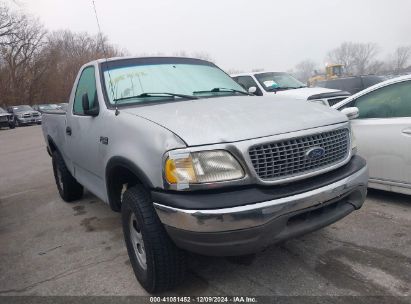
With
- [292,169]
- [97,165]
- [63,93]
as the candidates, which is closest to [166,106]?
[97,165]

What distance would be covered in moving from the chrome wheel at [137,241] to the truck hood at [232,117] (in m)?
0.83

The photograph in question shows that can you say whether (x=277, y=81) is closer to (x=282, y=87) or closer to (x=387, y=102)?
(x=282, y=87)

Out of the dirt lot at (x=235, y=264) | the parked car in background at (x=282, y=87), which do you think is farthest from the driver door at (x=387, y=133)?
the parked car in background at (x=282, y=87)

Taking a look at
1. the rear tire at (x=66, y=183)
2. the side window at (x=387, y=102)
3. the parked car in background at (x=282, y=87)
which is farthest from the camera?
the parked car in background at (x=282, y=87)

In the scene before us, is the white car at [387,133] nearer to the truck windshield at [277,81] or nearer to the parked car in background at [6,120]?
the truck windshield at [277,81]

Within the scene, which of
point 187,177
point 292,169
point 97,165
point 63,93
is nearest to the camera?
point 187,177

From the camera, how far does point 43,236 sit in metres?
4.13

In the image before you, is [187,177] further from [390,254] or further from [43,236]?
[43,236]

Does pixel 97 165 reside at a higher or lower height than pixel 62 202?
higher

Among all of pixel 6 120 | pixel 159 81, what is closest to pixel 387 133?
pixel 159 81

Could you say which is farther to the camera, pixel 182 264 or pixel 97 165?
pixel 97 165

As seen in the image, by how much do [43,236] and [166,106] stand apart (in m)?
2.23

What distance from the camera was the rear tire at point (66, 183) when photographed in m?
4.93

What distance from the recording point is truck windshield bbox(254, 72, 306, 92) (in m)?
9.09
